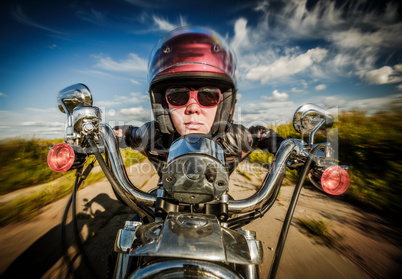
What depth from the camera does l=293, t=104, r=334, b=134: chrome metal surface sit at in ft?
2.83

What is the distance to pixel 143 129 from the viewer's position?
2111 millimetres

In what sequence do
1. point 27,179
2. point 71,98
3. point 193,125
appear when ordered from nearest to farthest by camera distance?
1. point 71,98
2. point 193,125
3. point 27,179

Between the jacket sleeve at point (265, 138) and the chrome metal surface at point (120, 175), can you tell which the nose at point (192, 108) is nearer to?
the chrome metal surface at point (120, 175)

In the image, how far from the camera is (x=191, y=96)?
1.36 m

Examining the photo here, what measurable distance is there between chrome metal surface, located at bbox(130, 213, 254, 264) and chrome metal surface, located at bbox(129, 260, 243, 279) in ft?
0.15

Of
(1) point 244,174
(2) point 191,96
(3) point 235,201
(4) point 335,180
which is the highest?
(2) point 191,96

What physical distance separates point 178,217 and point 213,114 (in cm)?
98

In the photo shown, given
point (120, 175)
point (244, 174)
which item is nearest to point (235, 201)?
point (120, 175)

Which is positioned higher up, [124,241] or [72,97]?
[72,97]

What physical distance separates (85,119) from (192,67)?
0.83 meters

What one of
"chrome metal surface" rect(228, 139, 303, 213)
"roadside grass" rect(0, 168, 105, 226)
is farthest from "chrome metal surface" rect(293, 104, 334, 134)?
"roadside grass" rect(0, 168, 105, 226)

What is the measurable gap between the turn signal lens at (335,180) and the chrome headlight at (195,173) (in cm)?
50

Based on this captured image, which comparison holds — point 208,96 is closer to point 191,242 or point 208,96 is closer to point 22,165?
point 191,242

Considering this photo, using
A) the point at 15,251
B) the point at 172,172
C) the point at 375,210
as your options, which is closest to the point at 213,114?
the point at 172,172
